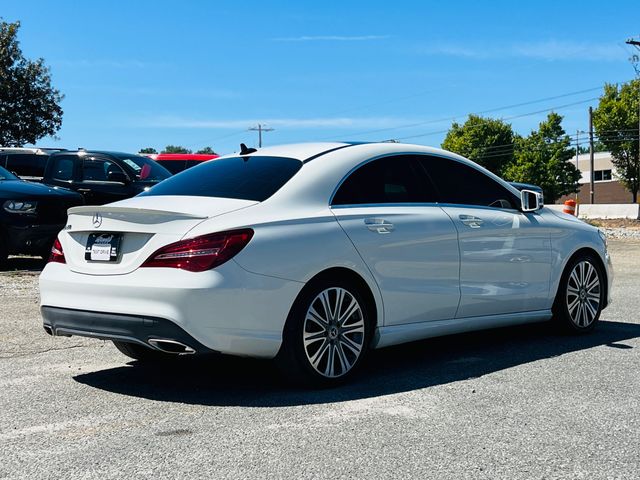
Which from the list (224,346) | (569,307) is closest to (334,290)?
(224,346)

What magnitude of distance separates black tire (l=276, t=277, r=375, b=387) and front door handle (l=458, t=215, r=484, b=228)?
3.90ft

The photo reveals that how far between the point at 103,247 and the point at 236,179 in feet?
3.37

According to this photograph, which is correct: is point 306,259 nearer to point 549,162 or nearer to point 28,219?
point 28,219

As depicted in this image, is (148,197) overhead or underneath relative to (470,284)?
overhead

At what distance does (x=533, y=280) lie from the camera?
6609mm

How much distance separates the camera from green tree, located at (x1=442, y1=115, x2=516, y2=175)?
3853 inches

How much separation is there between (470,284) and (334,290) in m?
1.36

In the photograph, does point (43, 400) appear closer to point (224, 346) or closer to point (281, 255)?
point (224, 346)

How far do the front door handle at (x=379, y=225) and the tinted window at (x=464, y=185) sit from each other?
0.78m

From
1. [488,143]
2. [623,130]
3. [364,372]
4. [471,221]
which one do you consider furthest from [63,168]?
[488,143]

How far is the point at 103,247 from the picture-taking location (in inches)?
199

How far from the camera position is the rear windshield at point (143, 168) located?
46.7 feet

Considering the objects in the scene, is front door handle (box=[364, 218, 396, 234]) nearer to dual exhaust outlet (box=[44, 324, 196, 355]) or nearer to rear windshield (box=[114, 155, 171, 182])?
dual exhaust outlet (box=[44, 324, 196, 355])

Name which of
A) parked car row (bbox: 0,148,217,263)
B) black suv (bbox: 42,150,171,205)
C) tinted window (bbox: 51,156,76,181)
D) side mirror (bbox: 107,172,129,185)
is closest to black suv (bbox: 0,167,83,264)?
parked car row (bbox: 0,148,217,263)
